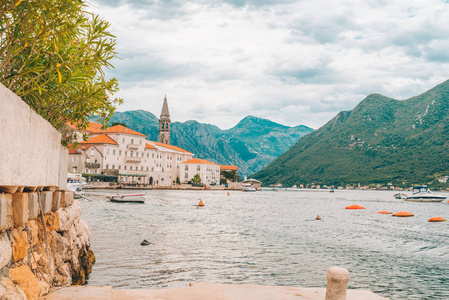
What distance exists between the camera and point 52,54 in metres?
7.98

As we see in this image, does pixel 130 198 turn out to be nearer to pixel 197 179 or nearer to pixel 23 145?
pixel 23 145

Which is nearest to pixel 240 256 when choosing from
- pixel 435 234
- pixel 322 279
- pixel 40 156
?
pixel 322 279

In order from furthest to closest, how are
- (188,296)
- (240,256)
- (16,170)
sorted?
(240,256)
(188,296)
(16,170)

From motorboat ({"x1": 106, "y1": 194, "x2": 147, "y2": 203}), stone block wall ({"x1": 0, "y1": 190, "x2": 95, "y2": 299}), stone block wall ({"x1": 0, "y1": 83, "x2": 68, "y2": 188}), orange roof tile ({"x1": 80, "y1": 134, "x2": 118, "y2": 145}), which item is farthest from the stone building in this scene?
stone block wall ({"x1": 0, "y1": 83, "x2": 68, "y2": 188})

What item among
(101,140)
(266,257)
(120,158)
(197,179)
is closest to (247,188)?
(197,179)

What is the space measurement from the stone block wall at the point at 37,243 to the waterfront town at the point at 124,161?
93.1m

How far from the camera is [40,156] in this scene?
859 centimetres

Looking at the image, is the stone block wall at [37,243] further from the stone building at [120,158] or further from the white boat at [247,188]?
the white boat at [247,188]

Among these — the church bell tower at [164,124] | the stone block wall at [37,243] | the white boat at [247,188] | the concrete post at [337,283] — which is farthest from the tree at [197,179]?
the concrete post at [337,283]

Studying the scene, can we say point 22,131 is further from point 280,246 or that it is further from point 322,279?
point 280,246

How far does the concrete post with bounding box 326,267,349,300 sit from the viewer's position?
6.79m

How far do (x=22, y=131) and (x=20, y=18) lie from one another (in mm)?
2397

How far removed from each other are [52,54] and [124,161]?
11958 centimetres

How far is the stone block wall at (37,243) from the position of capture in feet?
20.4
